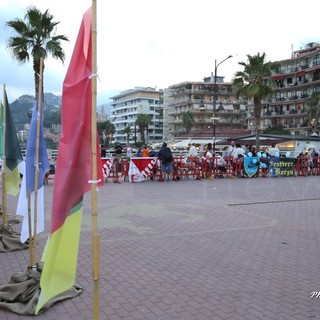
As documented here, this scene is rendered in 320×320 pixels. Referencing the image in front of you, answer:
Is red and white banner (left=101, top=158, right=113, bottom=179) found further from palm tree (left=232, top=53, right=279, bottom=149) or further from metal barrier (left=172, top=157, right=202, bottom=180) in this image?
palm tree (left=232, top=53, right=279, bottom=149)

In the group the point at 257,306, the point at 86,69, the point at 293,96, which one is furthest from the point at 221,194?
the point at 293,96

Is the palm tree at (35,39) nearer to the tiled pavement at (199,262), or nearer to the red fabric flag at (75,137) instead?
the tiled pavement at (199,262)

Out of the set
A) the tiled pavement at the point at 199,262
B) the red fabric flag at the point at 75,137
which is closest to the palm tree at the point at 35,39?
the tiled pavement at the point at 199,262

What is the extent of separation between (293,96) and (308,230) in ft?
271

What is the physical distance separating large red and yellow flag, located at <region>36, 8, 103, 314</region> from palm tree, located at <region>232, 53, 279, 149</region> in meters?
33.3

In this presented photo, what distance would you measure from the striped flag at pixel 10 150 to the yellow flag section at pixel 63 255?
4.24m

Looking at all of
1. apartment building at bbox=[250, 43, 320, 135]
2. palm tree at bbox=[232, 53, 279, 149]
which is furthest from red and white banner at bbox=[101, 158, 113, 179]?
apartment building at bbox=[250, 43, 320, 135]

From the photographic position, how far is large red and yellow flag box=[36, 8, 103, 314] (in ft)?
10.8

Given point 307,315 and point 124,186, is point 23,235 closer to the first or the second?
point 307,315

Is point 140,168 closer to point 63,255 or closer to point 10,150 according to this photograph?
point 10,150

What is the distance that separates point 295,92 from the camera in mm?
85688

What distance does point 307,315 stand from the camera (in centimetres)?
408

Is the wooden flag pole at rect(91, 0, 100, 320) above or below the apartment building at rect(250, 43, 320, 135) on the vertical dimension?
→ below

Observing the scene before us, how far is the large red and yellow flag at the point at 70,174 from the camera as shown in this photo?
3.30m
